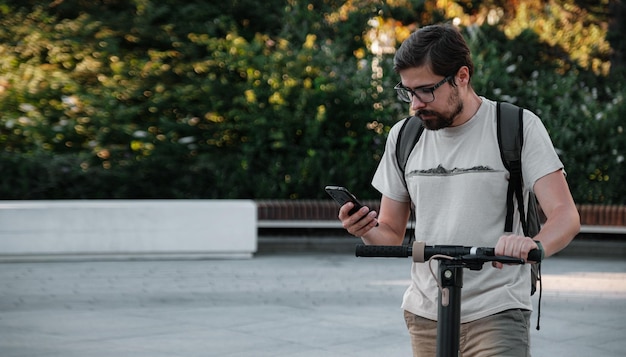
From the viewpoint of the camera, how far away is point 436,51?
121 inches

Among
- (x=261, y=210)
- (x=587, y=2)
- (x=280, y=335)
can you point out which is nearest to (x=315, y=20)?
(x=261, y=210)

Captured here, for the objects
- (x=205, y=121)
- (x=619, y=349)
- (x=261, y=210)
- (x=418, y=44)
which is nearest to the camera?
(x=418, y=44)

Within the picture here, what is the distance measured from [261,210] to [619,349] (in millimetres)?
6568

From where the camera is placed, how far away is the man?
309cm

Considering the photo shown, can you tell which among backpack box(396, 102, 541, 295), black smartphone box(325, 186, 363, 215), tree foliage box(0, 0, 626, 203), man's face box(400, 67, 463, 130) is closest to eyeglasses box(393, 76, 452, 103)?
man's face box(400, 67, 463, 130)

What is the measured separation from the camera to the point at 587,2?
20359mm

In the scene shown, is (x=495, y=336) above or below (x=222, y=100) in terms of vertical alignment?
below

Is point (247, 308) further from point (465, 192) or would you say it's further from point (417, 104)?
point (417, 104)

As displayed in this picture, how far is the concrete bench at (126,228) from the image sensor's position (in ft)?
38.2

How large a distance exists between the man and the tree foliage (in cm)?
1020

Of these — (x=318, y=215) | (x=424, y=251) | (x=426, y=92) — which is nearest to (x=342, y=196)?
(x=424, y=251)

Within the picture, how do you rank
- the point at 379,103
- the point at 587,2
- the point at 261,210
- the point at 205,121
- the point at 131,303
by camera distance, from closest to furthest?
the point at 131,303 → the point at 261,210 → the point at 379,103 → the point at 205,121 → the point at 587,2

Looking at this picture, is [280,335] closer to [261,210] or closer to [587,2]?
[261,210]

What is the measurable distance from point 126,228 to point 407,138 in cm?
879
